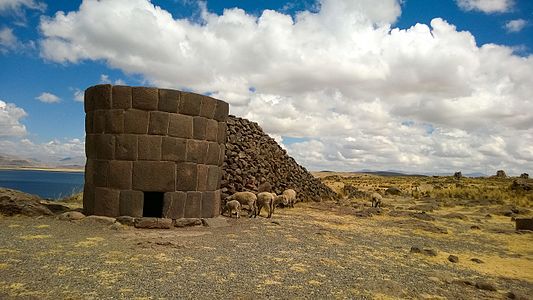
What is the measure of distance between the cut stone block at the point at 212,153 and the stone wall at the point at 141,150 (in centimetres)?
44

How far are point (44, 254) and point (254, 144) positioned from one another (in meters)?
15.1

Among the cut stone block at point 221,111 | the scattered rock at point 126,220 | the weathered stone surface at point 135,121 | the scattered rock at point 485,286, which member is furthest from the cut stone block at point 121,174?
the scattered rock at point 485,286

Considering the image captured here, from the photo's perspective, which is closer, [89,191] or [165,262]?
[165,262]

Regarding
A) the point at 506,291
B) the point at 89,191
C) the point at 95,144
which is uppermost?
the point at 95,144

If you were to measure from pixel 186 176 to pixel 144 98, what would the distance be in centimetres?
283

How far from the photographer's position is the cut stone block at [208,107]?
1299 centimetres

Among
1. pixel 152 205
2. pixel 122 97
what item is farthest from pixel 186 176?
pixel 152 205

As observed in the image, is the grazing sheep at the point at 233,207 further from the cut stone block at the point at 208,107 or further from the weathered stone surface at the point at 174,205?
the cut stone block at the point at 208,107

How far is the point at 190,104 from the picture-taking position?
12633mm

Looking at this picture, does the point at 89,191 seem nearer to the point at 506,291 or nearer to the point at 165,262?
the point at 165,262

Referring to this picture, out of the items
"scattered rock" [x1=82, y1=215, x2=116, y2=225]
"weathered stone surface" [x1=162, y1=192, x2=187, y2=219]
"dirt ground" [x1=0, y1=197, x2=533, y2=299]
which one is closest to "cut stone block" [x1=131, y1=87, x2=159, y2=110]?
"weathered stone surface" [x1=162, y1=192, x2=187, y2=219]

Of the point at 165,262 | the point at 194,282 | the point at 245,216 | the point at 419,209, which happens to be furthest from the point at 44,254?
the point at 419,209

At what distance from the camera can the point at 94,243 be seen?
30.2 ft

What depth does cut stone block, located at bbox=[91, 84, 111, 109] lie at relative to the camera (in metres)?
12.2
